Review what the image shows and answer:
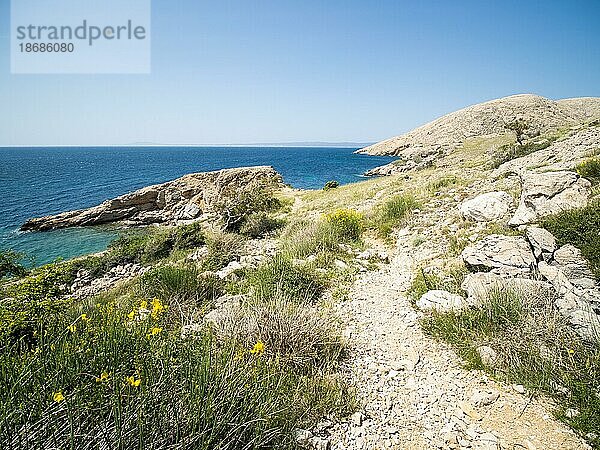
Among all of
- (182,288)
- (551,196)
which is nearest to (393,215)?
(551,196)

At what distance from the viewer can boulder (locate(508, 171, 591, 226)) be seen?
6.48m

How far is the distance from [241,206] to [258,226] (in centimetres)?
277

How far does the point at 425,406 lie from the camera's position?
12.0 feet

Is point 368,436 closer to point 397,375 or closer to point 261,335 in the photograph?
point 397,375

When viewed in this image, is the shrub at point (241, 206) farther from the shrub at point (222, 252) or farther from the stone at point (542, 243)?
the stone at point (542, 243)

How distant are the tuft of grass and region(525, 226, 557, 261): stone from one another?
4.43m

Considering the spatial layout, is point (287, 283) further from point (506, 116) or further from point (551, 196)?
point (506, 116)

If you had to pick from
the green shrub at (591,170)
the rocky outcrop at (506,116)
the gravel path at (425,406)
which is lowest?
the gravel path at (425,406)

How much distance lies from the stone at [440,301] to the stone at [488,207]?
143 inches

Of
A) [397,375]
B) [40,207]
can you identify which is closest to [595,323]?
[397,375]

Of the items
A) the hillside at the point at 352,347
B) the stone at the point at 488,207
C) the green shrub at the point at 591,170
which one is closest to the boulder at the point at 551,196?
the hillside at the point at 352,347

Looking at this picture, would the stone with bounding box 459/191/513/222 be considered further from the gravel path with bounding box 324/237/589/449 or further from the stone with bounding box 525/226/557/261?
the gravel path with bounding box 324/237/589/449

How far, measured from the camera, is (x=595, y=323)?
3.91 meters

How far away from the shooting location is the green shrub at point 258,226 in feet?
47.0
